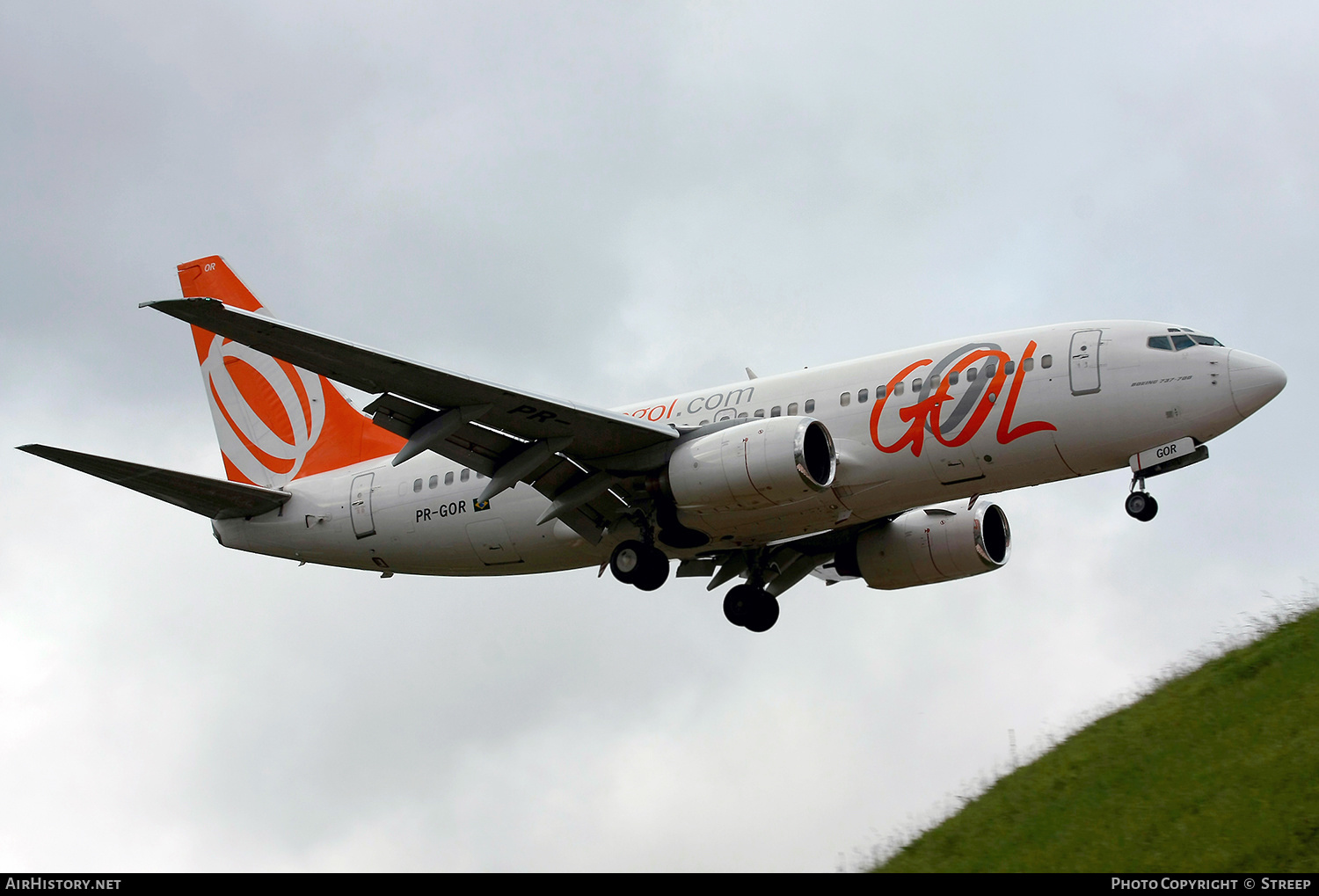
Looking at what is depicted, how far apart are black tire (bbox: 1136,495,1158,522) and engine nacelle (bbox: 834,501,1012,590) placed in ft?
17.9

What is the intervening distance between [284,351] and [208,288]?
1397 cm

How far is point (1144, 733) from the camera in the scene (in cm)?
1855

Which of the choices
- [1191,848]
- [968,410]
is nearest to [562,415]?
[968,410]

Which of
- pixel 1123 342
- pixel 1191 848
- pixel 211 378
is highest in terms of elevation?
pixel 211 378

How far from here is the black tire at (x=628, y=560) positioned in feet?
80.4

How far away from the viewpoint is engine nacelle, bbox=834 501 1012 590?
27.1m

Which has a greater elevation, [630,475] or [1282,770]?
[630,475]

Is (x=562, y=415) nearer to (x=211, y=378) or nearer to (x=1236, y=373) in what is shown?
(x=1236, y=373)

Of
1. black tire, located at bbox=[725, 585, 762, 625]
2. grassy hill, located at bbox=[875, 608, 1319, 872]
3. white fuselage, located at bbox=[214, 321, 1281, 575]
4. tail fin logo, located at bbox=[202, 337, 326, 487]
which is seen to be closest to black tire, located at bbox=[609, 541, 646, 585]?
white fuselage, located at bbox=[214, 321, 1281, 575]

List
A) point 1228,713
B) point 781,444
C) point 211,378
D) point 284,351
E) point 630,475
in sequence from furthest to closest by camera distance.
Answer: point 211,378, point 630,475, point 781,444, point 284,351, point 1228,713

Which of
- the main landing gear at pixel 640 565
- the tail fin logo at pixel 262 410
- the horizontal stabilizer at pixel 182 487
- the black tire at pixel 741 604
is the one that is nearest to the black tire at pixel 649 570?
the main landing gear at pixel 640 565

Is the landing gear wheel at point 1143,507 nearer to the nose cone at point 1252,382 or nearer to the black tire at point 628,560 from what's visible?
the nose cone at point 1252,382

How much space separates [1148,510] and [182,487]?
61.3 ft

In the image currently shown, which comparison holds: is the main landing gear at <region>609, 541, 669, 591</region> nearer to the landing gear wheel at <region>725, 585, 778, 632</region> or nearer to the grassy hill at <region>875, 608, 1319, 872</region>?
the landing gear wheel at <region>725, 585, 778, 632</region>
